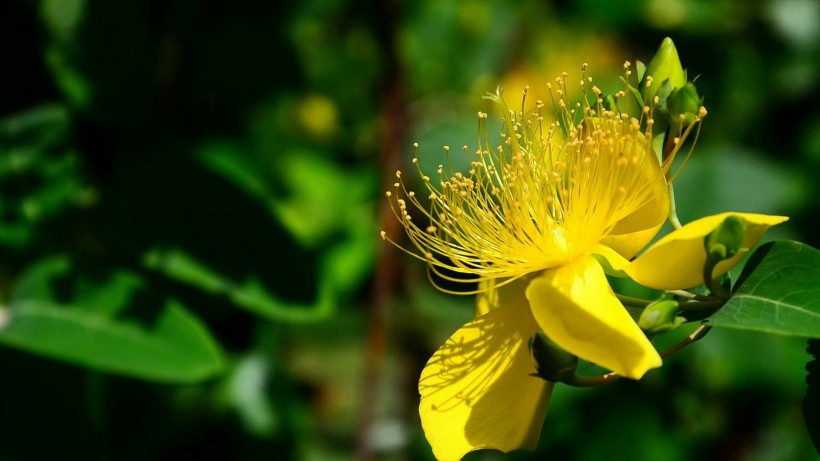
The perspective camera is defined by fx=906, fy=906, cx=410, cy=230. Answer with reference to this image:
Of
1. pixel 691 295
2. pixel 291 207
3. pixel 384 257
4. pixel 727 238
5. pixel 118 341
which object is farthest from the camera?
pixel 291 207

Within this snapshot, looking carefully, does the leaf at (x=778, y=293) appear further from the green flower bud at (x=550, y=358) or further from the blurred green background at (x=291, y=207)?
the blurred green background at (x=291, y=207)

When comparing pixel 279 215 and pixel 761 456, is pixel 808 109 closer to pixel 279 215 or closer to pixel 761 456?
pixel 761 456

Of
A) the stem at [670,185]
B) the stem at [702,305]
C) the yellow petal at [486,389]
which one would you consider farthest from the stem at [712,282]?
the yellow petal at [486,389]

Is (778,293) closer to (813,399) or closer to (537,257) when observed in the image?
(813,399)

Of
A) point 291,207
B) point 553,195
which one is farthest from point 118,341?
point 291,207

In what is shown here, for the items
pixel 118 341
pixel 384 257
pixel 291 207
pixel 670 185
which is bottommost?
pixel 670 185

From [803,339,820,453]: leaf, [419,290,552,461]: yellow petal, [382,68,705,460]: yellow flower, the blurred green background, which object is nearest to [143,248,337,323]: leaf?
the blurred green background

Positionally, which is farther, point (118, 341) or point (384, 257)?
point (384, 257)
